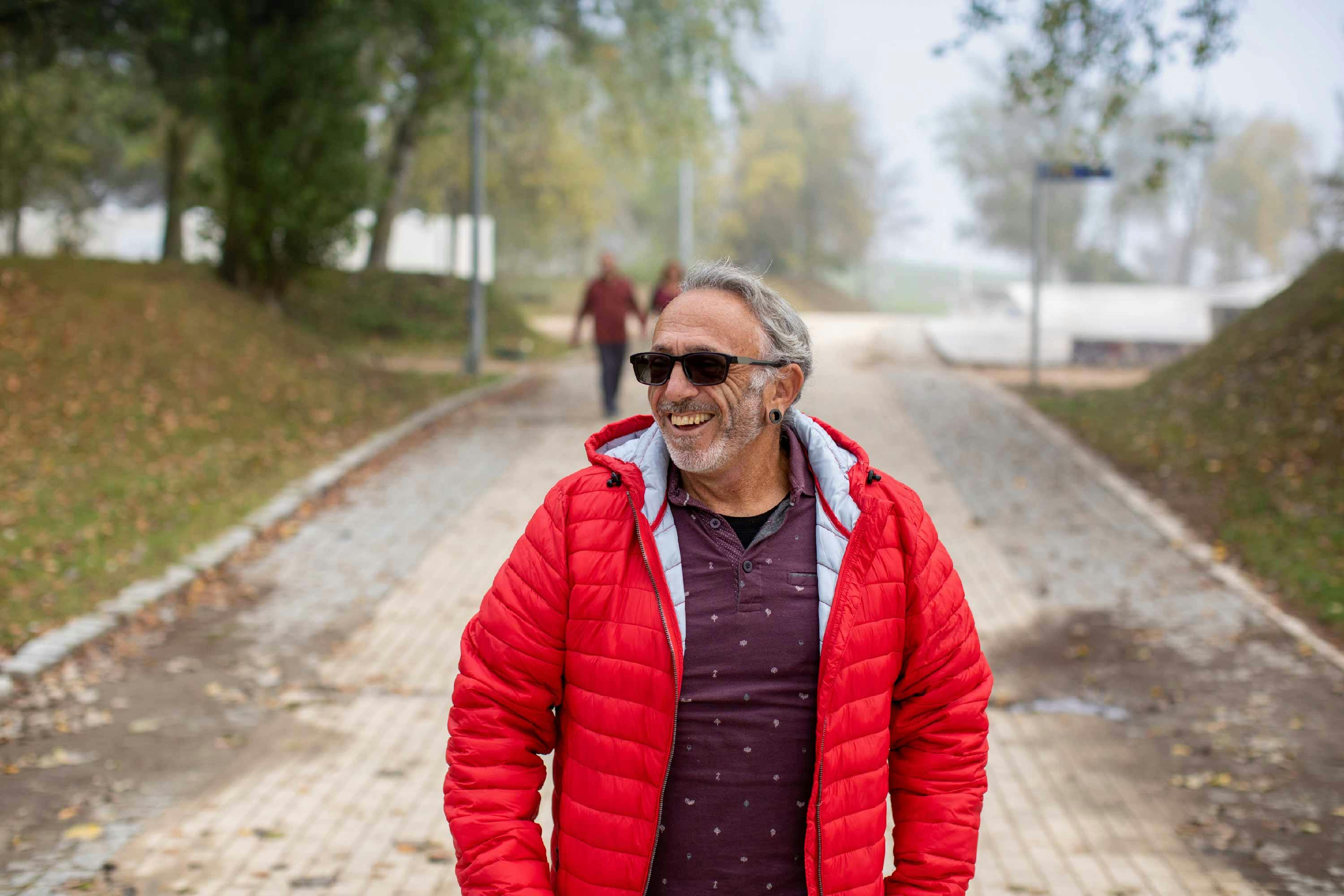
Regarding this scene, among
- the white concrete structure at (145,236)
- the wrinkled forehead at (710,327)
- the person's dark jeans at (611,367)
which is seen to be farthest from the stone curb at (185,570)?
the white concrete structure at (145,236)

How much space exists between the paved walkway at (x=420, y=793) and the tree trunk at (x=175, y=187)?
19.7 metres

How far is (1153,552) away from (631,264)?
58991mm

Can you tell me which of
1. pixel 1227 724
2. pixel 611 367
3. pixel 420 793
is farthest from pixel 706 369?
pixel 611 367

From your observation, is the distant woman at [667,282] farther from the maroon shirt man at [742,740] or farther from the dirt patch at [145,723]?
the maroon shirt man at [742,740]

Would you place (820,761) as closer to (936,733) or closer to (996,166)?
(936,733)

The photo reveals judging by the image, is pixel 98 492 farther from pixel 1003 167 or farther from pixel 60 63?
pixel 1003 167

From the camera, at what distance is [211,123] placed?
63.7 feet

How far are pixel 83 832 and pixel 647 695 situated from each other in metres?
3.75

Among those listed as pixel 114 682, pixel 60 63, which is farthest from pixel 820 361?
pixel 114 682

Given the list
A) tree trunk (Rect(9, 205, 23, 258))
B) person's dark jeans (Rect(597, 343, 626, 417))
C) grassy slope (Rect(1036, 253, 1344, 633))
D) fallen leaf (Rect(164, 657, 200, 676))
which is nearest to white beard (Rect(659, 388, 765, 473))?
fallen leaf (Rect(164, 657, 200, 676))

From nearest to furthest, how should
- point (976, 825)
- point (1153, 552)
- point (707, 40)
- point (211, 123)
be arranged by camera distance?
point (976, 825), point (1153, 552), point (211, 123), point (707, 40)

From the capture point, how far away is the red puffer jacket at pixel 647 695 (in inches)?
94.6

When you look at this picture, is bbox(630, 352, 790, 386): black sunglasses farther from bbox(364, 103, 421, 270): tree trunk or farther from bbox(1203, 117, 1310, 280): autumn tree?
bbox(1203, 117, 1310, 280): autumn tree

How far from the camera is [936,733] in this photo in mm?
2576
